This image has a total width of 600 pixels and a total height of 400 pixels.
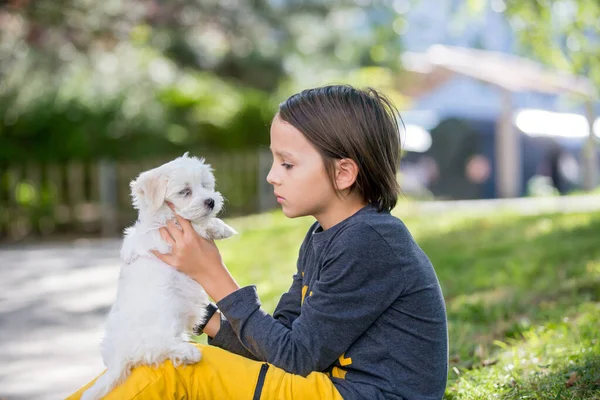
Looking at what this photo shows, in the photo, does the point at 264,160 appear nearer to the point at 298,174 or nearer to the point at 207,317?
the point at 207,317

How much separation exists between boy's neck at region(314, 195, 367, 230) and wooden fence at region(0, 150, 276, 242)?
9.83 meters

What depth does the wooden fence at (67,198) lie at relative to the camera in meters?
12.7

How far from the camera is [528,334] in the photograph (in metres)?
4.35

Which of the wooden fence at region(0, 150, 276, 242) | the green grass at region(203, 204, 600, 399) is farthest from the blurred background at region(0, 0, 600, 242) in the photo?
the green grass at region(203, 204, 600, 399)

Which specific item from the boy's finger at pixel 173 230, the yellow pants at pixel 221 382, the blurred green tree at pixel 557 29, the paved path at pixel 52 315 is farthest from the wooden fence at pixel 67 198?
the yellow pants at pixel 221 382

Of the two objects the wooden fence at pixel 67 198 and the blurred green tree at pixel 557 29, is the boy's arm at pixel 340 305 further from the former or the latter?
the wooden fence at pixel 67 198

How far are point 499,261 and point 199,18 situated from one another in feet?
37.1

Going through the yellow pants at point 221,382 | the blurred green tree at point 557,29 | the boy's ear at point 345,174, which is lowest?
the yellow pants at point 221,382

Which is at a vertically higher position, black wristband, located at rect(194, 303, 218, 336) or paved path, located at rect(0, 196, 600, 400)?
black wristband, located at rect(194, 303, 218, 336)

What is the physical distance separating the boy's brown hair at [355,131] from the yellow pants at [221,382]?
696 mm

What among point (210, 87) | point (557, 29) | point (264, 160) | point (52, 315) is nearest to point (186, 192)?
point (52, 315)

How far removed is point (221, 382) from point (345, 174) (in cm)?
85

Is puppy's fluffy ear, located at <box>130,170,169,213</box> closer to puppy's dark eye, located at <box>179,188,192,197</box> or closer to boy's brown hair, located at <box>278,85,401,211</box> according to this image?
puppy's dark eye, located at <box>179,188,192,197</box>

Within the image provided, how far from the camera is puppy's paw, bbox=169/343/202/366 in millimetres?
2451
